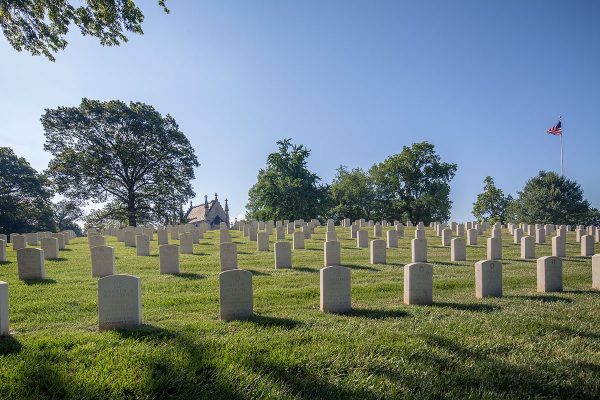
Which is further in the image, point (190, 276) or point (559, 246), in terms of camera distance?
point (559, 246)

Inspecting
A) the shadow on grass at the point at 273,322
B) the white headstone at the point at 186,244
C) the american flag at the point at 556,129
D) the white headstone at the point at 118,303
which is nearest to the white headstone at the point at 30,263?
the white headstone at the point at 118,303

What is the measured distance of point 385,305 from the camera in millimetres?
6918

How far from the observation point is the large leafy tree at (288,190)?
37312 mm

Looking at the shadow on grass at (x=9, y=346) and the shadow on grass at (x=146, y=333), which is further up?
the shadow on grass at (x=9, y=346)

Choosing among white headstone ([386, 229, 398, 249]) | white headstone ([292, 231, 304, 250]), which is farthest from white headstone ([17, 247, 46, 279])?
white headstone ([386, 229, 398, 249])

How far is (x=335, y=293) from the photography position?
21.2 ft

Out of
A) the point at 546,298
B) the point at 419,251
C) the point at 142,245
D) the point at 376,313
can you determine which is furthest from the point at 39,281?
the point at 546,298

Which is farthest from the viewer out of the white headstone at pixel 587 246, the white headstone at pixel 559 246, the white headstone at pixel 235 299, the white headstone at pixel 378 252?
the white headstone at pixel 587 246

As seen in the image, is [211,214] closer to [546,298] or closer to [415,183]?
[415,183]

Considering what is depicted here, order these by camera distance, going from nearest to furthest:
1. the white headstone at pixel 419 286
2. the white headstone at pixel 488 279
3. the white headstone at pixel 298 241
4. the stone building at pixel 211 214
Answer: the white headstone at pixel 419 286 → the white headstone at pixel 488 279 → the white headstone at pixel 298 241 → the stone building at pixel 211 214

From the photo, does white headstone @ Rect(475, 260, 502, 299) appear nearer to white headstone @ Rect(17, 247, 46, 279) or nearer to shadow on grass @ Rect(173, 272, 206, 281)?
shadow on grass @ Rect(173, 272, 206, 281)

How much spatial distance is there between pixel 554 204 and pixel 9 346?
5101cm

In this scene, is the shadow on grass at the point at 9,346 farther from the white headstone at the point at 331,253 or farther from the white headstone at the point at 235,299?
the white headstone at the point at 331,253

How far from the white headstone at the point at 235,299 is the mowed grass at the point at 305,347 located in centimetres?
25
